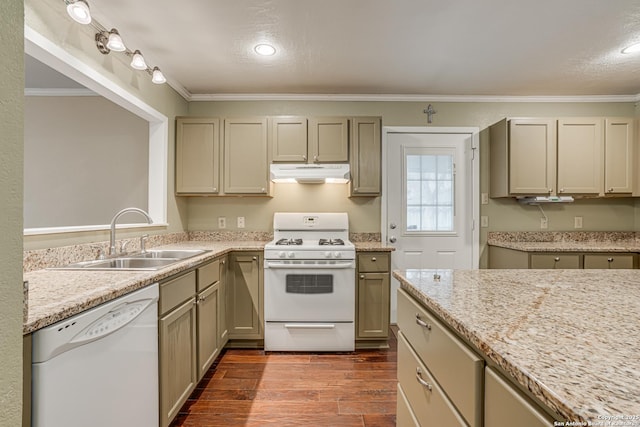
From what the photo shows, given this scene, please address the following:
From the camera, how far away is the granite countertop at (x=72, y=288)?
95 cm

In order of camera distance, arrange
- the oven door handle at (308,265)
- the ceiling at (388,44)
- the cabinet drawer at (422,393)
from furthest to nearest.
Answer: the oven door handle at (308,265)
the ceiling at (388,44)
the cabinet drawer at (422,393)

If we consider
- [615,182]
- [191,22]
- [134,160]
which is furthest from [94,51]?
[615,182]

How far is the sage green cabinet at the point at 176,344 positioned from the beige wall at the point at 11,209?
38.2 inches

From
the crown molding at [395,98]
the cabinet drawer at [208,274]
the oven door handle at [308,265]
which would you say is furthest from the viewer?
the crown molding at [395,98]

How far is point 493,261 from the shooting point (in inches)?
132

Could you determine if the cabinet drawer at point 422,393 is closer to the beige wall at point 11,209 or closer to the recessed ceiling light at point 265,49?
Answer: the beige wall at point 11,209

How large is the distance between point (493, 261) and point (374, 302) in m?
1.51

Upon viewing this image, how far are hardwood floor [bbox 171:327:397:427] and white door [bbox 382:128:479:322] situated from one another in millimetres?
1112

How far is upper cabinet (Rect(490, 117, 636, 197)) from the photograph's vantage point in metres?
3.09

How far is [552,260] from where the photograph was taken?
109 inches

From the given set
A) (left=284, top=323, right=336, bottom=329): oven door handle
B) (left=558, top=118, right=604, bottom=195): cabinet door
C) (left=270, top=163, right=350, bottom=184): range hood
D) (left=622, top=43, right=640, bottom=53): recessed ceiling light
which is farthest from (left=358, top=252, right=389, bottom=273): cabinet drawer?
(left=622, top=43, right=640, bottom=53): recessed ceiling light

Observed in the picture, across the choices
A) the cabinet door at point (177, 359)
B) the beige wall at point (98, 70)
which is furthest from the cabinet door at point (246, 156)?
the cabinet door at point (177, 359)

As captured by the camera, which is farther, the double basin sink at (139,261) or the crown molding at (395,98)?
the crown molding at (395,98)

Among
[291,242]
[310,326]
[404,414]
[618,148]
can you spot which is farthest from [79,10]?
[618,148]
